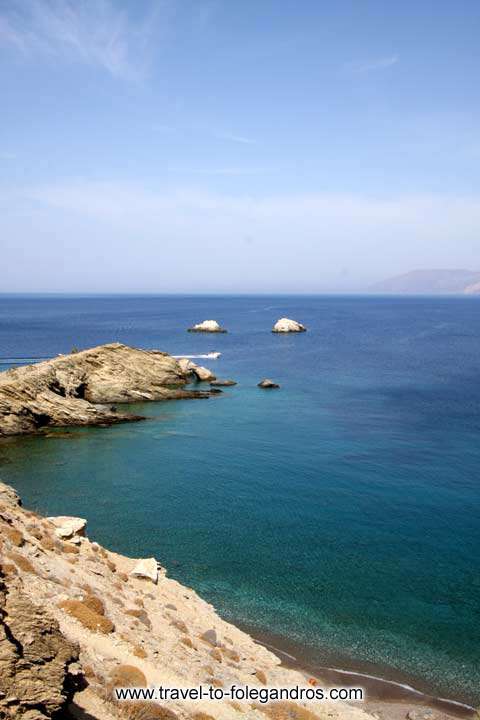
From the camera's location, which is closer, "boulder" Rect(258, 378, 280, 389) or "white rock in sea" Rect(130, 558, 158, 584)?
"white rock in sea" Rect(130, 558, 158, 584)

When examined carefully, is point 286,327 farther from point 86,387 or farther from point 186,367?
point 86,387

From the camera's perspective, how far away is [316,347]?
459 feet

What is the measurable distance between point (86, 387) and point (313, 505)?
48.2 metres

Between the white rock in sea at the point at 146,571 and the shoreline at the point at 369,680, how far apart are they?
5.96 m

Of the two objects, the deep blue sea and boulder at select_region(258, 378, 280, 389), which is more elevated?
boulder at select_region(258, 378, 280, 389)

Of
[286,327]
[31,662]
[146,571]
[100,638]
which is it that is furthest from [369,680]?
[286,327]

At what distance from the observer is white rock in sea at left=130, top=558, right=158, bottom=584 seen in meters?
26.4

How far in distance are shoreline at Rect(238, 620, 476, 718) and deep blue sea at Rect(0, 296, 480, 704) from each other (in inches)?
18.7

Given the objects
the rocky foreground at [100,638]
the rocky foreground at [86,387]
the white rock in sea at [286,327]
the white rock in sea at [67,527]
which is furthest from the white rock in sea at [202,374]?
the white rock in sea at [286,327]

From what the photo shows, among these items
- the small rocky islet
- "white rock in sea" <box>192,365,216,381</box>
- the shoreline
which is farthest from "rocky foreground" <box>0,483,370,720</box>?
"white rock in sea" <box>192,365,216,381</box>

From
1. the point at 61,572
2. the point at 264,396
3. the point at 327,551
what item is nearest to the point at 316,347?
the point at 264,396

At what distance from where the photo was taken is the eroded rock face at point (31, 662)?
11.1m

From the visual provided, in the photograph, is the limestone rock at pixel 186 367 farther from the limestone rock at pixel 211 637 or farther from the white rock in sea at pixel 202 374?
the limestone rock at pixel 211 637

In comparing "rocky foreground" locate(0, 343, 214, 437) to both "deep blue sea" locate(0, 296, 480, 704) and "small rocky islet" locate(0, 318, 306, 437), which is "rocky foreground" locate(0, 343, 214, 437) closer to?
"small rocky islet" locate(0, 318, 306, 437)
